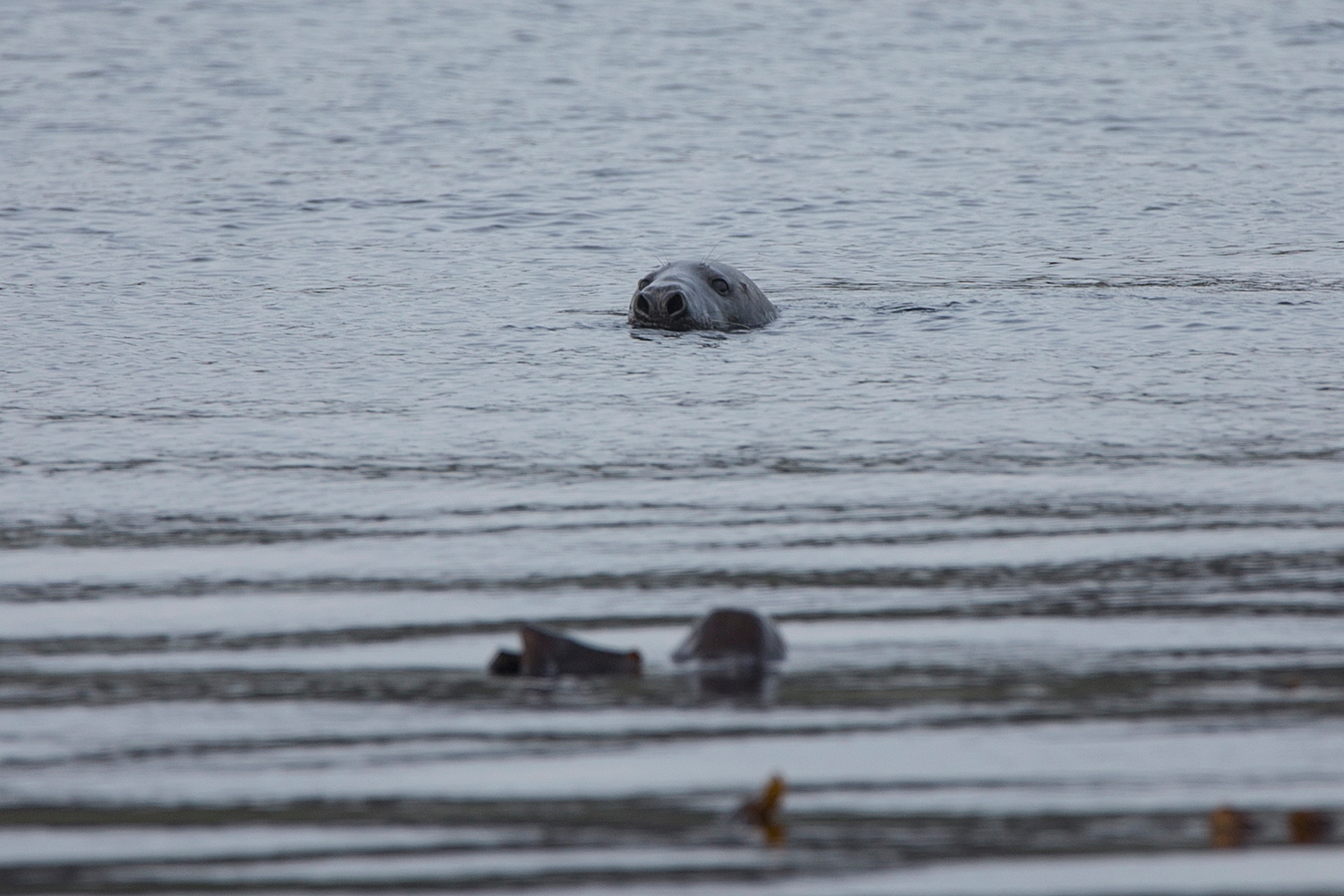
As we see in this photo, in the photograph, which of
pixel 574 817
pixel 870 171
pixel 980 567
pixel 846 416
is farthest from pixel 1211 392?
pixel 870 171

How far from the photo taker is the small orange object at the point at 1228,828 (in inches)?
147

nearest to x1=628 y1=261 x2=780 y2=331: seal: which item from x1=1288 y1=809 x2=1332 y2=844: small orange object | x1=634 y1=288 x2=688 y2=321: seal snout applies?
x1=634 y1=288 x2=688 y2=321: seal snout

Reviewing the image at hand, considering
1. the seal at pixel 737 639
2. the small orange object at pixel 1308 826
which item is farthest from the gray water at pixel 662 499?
the seal at pixel 737 639

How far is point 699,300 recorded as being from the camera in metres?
10.7

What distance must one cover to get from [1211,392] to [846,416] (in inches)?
64.2

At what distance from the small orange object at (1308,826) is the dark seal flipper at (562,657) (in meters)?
1.64

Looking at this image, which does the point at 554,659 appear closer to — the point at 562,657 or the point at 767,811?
the point at 562,657

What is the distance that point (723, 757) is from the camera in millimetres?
Result: 4254

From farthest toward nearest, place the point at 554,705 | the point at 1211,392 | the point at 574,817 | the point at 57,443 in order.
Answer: the point at 1211,392 < the point at 57,443 < the point at 554,705 < the point at 574,817

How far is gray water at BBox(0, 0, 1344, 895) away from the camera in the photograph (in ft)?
12.9

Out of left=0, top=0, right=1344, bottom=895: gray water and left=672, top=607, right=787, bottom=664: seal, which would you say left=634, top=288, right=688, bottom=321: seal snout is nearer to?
left=0, top=0, right=1344, bottom=895: gray water

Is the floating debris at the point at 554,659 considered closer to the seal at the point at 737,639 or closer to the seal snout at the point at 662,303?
the seal at the point at 737,639

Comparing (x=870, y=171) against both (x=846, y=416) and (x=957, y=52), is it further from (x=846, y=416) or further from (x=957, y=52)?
(x=846, y=416)

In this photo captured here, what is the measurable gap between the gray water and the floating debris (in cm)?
7
